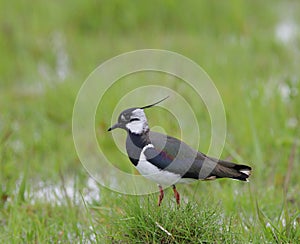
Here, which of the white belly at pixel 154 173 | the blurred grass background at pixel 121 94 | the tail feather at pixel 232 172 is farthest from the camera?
the blurred grass background at pixel 121 94

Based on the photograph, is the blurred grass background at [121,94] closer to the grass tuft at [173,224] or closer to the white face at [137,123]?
the grass tuft at [173,224]

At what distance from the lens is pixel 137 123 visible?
9.18 ft

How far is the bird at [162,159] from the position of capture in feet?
9.11

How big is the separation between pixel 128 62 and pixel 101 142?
4.87ft

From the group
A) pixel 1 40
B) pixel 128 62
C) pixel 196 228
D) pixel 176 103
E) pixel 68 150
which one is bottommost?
pixel 196 228

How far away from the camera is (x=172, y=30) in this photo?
279 inches

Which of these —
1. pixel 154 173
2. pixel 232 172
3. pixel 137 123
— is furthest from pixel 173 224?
pixel 137 123

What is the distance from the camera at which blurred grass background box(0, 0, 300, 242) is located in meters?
3.44

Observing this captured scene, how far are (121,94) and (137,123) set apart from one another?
2.67 metres

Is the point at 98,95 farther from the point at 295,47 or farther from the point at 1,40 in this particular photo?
the point at 295,47

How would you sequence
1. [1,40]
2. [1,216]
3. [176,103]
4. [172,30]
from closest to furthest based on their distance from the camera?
[1,216], [176,103], [1,40], [172,30]

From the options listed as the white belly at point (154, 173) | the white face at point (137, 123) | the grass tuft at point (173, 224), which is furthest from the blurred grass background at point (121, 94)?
the white face at point (137, 123)

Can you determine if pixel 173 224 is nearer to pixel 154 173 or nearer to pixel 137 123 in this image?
pixel 154 173

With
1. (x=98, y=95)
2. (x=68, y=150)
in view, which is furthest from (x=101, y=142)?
(x=98, y=95)
